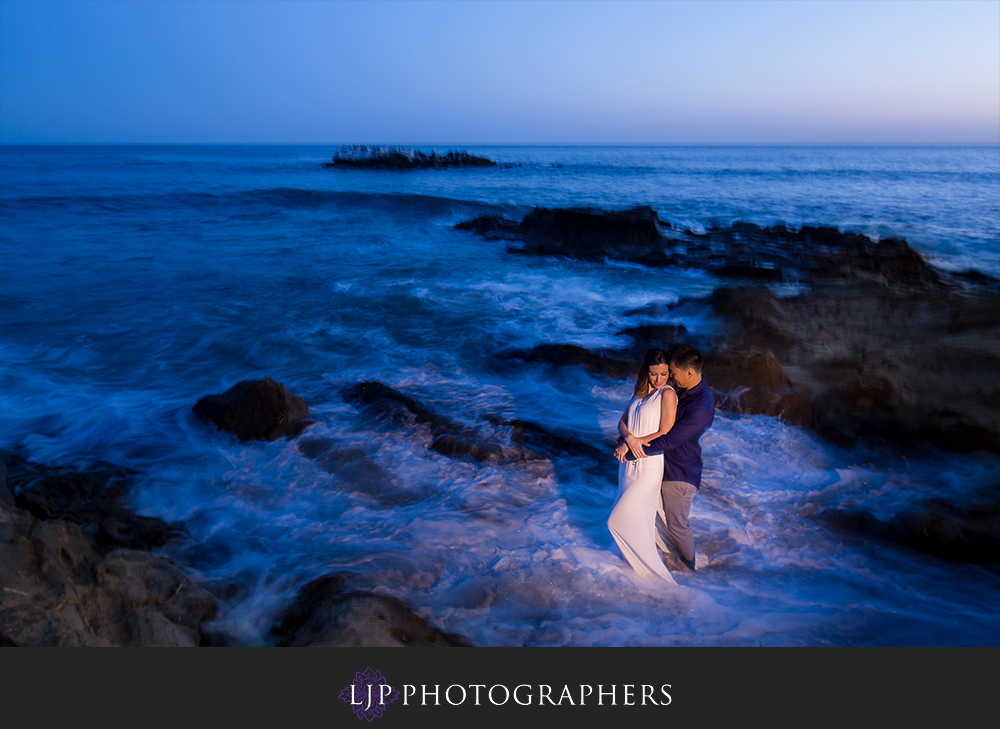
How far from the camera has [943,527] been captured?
500 centimetres

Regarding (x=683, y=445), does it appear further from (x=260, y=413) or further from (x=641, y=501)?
(x=260, y=413)

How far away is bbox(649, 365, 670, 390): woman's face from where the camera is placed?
3.79m

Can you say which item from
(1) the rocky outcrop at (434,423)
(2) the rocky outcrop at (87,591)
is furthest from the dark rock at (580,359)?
(2) the rocky outcrop at (87,591)

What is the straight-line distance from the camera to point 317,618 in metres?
3.82

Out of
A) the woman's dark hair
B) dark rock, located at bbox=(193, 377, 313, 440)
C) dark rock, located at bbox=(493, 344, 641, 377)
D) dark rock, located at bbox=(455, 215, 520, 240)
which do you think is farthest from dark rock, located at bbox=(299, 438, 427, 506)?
dark rock, located at bbox=(455, 215, 520, 240)

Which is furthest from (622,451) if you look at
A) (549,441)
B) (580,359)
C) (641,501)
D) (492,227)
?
(492,227)

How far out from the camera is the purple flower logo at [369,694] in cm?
305

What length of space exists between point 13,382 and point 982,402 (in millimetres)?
13391

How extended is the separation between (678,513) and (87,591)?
13.2 feet

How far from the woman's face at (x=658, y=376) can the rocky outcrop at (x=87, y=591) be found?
11.5 ft

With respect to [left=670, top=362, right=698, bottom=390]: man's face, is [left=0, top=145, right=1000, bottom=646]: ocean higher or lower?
lower

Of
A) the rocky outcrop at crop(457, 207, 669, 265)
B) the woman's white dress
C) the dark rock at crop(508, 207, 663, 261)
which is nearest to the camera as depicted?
the woman's white dress

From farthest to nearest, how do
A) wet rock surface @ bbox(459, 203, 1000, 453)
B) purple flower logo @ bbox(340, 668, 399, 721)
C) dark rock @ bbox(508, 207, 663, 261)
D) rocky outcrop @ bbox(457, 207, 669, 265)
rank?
dark rock @ bbox(508, 207, 663, 261) < rocky outcrop @ bbox(457, 207, 669, 265) < wet rock surface @ bbox(459, 203, 1000, 453) < purple flower logo @ bbox(340, 668, 399, 721)

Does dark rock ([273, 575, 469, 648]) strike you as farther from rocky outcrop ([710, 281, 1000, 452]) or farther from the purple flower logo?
rocky outcrop ([710, 281, 1000, 452])
